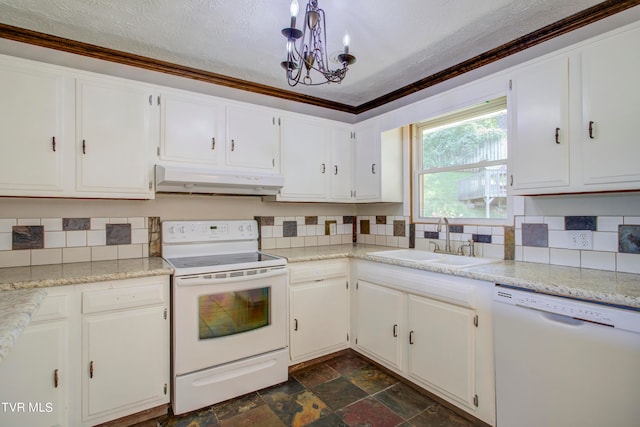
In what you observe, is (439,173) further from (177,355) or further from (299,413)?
(177,355)

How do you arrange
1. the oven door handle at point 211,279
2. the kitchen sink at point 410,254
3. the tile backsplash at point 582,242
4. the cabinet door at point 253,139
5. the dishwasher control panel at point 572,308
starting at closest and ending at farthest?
1. the dishwasher control panel at point 572,308
2. the tile backsplash at point 582,242
3. the oven door handle at point 211,279
4. the cabinet door at point 253,139
5. the kitchen sink at point 410,254

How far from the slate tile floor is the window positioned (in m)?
1.40

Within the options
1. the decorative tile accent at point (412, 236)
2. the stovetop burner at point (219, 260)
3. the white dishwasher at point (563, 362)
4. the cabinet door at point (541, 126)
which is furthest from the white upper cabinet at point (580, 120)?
the stovetop burner at point (219, 260)

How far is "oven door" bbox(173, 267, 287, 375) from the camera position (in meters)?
1.96

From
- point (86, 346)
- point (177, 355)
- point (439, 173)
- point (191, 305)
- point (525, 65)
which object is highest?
point (525, 65)

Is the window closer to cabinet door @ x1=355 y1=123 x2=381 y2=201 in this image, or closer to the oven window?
cabinet door @ x1=355 y1=123 x2=381 y2=201

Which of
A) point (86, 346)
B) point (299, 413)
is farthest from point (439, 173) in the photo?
point (86, 346)

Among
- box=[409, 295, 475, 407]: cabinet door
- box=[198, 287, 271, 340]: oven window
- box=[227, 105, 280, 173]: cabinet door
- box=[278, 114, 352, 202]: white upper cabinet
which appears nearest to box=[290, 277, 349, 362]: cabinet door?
box=[198, 287, 271, 340]: oven window

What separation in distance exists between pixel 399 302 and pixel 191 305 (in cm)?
137

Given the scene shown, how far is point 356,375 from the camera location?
240 cm

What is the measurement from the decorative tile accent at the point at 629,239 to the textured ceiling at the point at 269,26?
4.05 feet

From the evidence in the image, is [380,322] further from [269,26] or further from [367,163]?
[269,26]

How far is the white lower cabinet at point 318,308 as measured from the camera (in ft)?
8.03

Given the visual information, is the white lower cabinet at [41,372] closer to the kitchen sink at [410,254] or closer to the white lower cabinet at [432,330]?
the white lower cabinet at [432,330]
